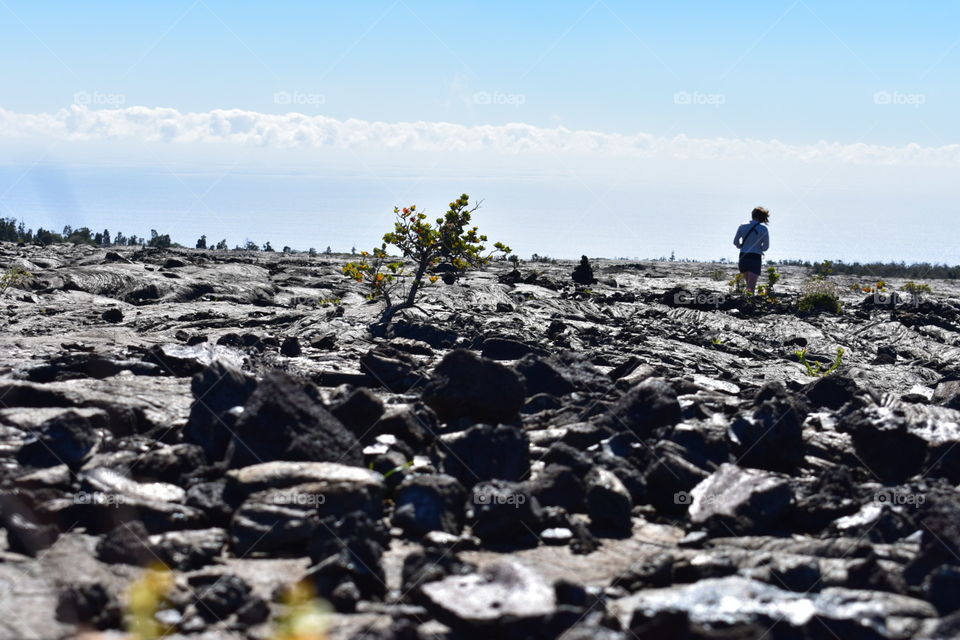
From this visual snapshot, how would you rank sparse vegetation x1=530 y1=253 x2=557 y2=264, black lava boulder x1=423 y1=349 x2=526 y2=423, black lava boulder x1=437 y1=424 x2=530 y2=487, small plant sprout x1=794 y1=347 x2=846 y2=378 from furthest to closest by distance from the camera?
1. sparse vegetation x1=530 y1=253 x2=557 y2=264
2. small plant sprout x1=794 y1=347 x2=846 y2=378
3. black lava boulder x1=423 y1=349 x2=526 y2=423
4. black lava boulder x1=437 y1=424 x2=530 y2=487

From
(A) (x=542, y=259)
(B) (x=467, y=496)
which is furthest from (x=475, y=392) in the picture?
(A) (x=542, y=259)

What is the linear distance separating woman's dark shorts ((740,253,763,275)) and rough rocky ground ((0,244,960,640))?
23.3ft

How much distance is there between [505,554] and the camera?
5.48m

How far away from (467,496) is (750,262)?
530 inches

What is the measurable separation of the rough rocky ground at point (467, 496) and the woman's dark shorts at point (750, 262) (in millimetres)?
7110

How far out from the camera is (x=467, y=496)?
5.98 meters

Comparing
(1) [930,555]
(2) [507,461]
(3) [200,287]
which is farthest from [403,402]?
(3) [200,287]

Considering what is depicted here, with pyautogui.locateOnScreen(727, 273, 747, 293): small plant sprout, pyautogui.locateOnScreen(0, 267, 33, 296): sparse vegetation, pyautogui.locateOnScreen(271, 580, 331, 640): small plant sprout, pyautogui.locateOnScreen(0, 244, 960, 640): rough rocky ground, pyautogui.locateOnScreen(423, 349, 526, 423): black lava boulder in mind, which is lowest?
pyautogui.locateOnScreen(271, 580, 331, 640): small plant sprout

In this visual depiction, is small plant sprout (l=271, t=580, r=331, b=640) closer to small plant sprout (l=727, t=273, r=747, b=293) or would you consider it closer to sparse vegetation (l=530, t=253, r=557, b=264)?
small plant sprout (l=727, t=273, r=747, b=293)

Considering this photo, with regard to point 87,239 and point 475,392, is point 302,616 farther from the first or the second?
point 87,239

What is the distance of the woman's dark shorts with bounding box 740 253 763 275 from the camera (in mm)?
18062

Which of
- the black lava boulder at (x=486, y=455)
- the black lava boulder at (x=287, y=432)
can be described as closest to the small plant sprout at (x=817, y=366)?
the black lava boulder at (x=486, y=455)

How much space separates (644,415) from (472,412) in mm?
1418

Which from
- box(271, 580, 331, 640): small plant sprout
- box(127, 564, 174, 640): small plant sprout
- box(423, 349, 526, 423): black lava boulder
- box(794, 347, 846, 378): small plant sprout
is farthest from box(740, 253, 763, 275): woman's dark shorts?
box(127, 564, 174, 640): small plant sprout
